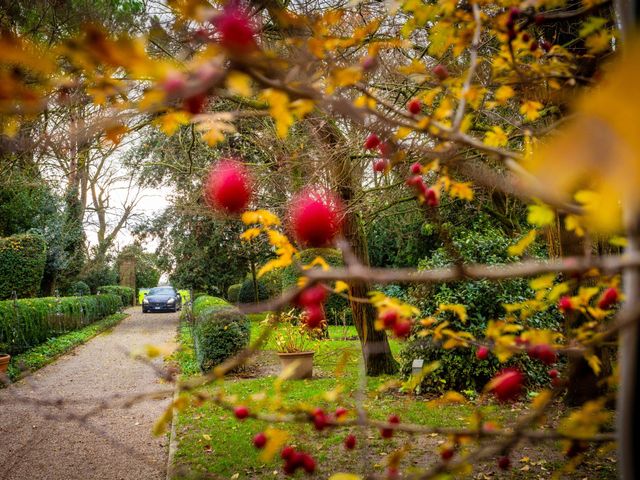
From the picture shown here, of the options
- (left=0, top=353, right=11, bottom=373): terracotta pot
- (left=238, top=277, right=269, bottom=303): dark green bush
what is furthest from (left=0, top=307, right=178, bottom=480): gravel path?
(left=238, top=277, right=269, bottom=303): dark green bush

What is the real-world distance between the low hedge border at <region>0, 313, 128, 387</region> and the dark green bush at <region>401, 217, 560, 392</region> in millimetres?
5261

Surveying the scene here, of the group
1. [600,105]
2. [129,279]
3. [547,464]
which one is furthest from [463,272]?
[129,279]

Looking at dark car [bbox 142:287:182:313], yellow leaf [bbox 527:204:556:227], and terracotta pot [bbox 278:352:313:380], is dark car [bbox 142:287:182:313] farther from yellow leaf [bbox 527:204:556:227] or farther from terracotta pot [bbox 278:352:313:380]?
yellow leaf [bbox 527:204:556:227]

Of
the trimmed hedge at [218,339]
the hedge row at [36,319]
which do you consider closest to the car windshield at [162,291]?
the hedge row at [36,319]

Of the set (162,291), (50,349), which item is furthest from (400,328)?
(162,291)

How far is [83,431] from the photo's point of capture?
18.9ft

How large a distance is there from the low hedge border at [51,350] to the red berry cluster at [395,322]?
660 cm

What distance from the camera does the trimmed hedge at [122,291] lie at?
24778mm

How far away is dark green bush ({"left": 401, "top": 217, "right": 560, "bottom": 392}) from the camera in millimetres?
6211

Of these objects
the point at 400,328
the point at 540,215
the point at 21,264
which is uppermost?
the point at 21,264

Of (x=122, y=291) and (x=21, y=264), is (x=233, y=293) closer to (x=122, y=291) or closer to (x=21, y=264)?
(x=122, y=291)

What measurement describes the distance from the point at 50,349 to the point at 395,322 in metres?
11.9

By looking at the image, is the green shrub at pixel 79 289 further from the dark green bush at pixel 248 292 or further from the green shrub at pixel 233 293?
the dark green bush at pixel 248 292

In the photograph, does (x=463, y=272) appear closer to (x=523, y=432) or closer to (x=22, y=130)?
(x=523, y=432)
